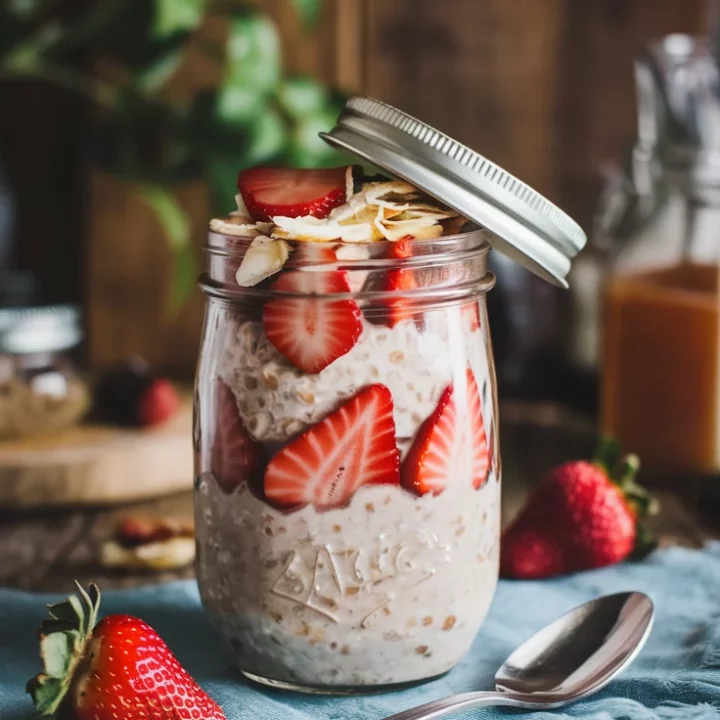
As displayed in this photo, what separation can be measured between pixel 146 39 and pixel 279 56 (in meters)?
0.32

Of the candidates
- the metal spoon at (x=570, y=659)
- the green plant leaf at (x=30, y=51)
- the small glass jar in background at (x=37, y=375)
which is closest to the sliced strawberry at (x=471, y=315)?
the metal spoon at (x=570, y=659)

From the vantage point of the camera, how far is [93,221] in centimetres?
188

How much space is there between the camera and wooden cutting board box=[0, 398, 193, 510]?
1.28m

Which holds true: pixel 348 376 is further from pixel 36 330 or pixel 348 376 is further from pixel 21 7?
pixel 21 7

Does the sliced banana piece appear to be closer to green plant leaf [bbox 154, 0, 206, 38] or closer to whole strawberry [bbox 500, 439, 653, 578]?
whole strawberry [bbox 500, 439, 653, 578]

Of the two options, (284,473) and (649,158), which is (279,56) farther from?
(284,473)

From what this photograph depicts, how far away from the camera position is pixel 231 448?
2.50 feet

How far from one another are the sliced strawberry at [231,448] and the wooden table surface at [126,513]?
0.34m

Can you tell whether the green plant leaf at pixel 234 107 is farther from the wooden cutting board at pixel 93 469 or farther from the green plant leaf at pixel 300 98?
the wooden cutting board at pixel 93 469

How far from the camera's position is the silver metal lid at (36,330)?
4.99 feet

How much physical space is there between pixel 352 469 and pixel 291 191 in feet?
0.62

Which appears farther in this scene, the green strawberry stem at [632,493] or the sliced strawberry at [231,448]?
the green strawberry stem at [632,493]

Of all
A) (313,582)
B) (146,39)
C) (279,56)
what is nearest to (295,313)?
(313,582)

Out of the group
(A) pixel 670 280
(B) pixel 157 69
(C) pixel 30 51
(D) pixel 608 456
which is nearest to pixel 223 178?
(B) pixel 157 69
